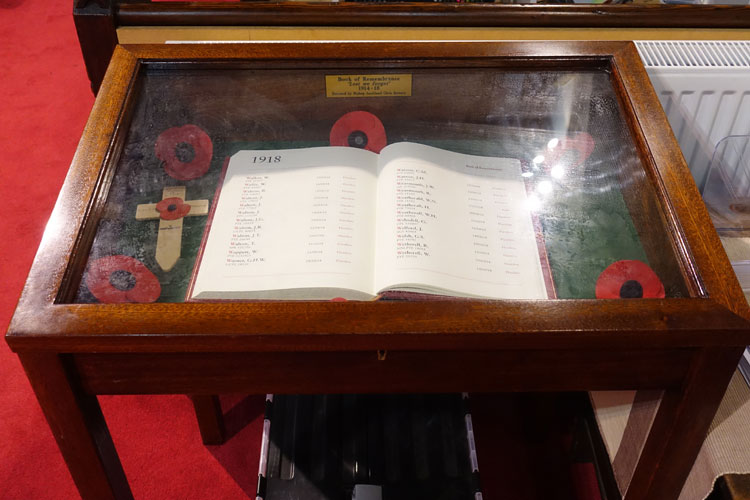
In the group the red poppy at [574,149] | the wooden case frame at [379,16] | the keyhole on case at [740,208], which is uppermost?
the wooden case frame at [379,16]

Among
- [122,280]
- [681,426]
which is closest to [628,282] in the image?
[681,426]

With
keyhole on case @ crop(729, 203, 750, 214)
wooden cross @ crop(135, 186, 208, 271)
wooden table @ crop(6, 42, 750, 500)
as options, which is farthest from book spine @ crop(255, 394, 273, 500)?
keyhole on case @ crop(729, 203, 750, 214)

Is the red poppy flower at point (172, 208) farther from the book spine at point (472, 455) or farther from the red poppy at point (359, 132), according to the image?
the book spine at point (472, 455)

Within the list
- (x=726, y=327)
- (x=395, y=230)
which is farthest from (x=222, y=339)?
(x=726, y=327)

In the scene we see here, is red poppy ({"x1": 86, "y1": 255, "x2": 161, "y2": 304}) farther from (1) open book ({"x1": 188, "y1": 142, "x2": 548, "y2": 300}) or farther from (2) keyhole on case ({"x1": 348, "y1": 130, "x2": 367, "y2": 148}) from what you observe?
(2) keyhole on case ({"x1": 348, "y1": 130, "x2": 367, "y2": 148})

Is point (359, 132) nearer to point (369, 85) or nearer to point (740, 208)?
point (369, 85)

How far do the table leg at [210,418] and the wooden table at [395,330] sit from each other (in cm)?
53

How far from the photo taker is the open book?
77 cm

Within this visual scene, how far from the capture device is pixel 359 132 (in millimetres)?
1016

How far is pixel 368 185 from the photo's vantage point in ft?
3.04

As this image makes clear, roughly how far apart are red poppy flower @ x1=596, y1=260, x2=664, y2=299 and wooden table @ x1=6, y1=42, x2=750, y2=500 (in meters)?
0.01

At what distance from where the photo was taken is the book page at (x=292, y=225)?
0.78 meters

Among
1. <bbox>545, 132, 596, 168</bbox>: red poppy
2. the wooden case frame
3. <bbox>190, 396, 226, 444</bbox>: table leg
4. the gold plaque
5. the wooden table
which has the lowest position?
the wooden table

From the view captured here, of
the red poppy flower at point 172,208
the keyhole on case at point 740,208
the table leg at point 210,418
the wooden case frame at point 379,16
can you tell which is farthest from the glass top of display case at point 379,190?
the table leg at point 210,418
